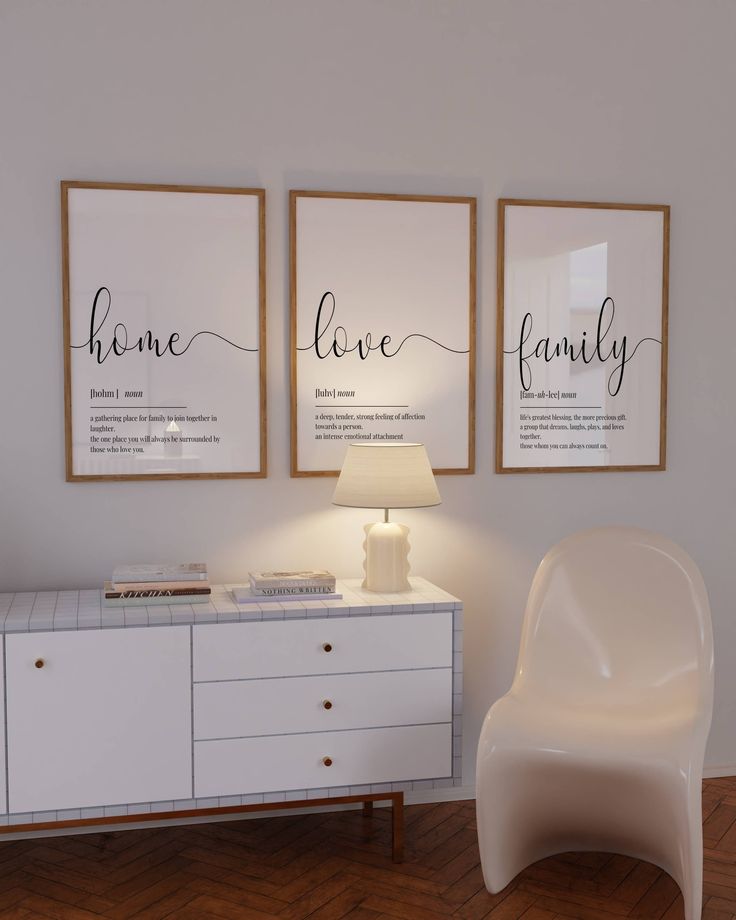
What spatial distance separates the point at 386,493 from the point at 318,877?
1.06 meters

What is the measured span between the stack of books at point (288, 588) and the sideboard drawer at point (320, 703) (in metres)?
0.23

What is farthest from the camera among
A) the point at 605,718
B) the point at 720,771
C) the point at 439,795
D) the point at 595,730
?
the point at 720,771

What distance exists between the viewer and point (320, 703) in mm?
2664

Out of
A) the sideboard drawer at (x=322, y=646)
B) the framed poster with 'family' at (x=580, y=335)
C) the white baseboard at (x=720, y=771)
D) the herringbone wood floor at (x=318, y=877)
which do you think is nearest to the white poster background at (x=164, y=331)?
the sideboard drawer at (x=322, y=646)

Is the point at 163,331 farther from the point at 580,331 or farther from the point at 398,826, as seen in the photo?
the point at 398,826

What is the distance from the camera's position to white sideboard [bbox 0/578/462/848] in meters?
2.50

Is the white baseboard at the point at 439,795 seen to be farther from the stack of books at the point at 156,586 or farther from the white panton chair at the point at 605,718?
the stack of books at the point at 156,586

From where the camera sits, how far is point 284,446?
3.03 m

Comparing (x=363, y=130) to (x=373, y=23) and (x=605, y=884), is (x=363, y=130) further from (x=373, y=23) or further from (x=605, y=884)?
(x=605, y=884)

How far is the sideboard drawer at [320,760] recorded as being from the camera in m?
2.61

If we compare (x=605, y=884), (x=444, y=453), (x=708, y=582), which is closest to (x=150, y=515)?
(x=444, y=453)

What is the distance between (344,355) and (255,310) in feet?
1.00

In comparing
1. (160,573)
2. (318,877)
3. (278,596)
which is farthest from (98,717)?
(318,877)

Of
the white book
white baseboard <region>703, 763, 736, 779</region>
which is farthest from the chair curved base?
the white book
